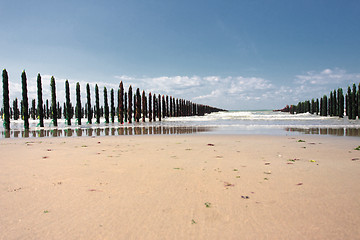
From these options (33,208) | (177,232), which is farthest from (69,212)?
(177,232)

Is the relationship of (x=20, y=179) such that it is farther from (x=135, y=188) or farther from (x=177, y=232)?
(x=177, y=232)

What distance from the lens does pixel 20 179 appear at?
387 cm

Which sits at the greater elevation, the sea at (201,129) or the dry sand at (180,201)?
the dry sand at (180,201)

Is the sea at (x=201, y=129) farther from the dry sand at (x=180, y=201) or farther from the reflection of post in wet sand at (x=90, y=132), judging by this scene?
the dry sand at (x=180, y=201)

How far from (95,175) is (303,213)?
10.6 feet

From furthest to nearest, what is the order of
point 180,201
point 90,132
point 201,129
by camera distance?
point 201,129
point 90,132
point 180,201

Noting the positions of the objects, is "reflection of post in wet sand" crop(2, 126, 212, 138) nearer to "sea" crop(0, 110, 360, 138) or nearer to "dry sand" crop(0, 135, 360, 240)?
"sea" crop(0, 110, 360, 138)

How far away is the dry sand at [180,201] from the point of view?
2172mm

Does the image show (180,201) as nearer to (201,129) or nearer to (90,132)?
(90,132)

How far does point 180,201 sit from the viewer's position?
290 cm

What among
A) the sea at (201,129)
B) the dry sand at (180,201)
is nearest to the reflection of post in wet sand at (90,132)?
the sea at (201,129)

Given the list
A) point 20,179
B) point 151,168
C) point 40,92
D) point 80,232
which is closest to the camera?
point 80,232

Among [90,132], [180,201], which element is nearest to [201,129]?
[90,132]

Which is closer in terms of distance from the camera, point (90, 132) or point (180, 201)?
point (180, 201)
